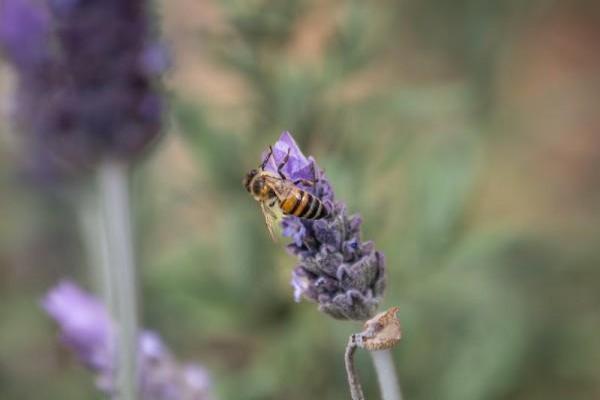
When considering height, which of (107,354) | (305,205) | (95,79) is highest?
(95,79)

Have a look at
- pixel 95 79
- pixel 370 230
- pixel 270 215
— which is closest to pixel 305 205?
pixel 270 215

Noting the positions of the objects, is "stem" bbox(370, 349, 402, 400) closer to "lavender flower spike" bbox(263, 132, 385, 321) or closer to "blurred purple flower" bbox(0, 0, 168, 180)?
"lavender flower spike" bbox(263, 132, 385, 321)

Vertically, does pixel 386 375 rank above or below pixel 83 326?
below

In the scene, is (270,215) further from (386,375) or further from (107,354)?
(107,354)

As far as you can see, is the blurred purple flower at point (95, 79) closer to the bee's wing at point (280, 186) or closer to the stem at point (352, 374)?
the bee's wing at point (280, 186)

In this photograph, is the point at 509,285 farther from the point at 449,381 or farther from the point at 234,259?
the point at 234,259

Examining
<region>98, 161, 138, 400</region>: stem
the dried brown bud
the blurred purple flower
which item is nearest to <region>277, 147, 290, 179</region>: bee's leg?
the dried brown bud

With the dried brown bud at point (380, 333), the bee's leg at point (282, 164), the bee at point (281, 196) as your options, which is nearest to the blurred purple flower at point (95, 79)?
the bee at point (281, 196)

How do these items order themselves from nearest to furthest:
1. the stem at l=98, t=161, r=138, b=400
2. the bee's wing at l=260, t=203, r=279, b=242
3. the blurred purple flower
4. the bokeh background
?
the bee's wing at l=260, t=203, r=279, b=242 → the stem at l=98, t=161, r=138, b=400 → the blurred purple flower → the bokeh background
